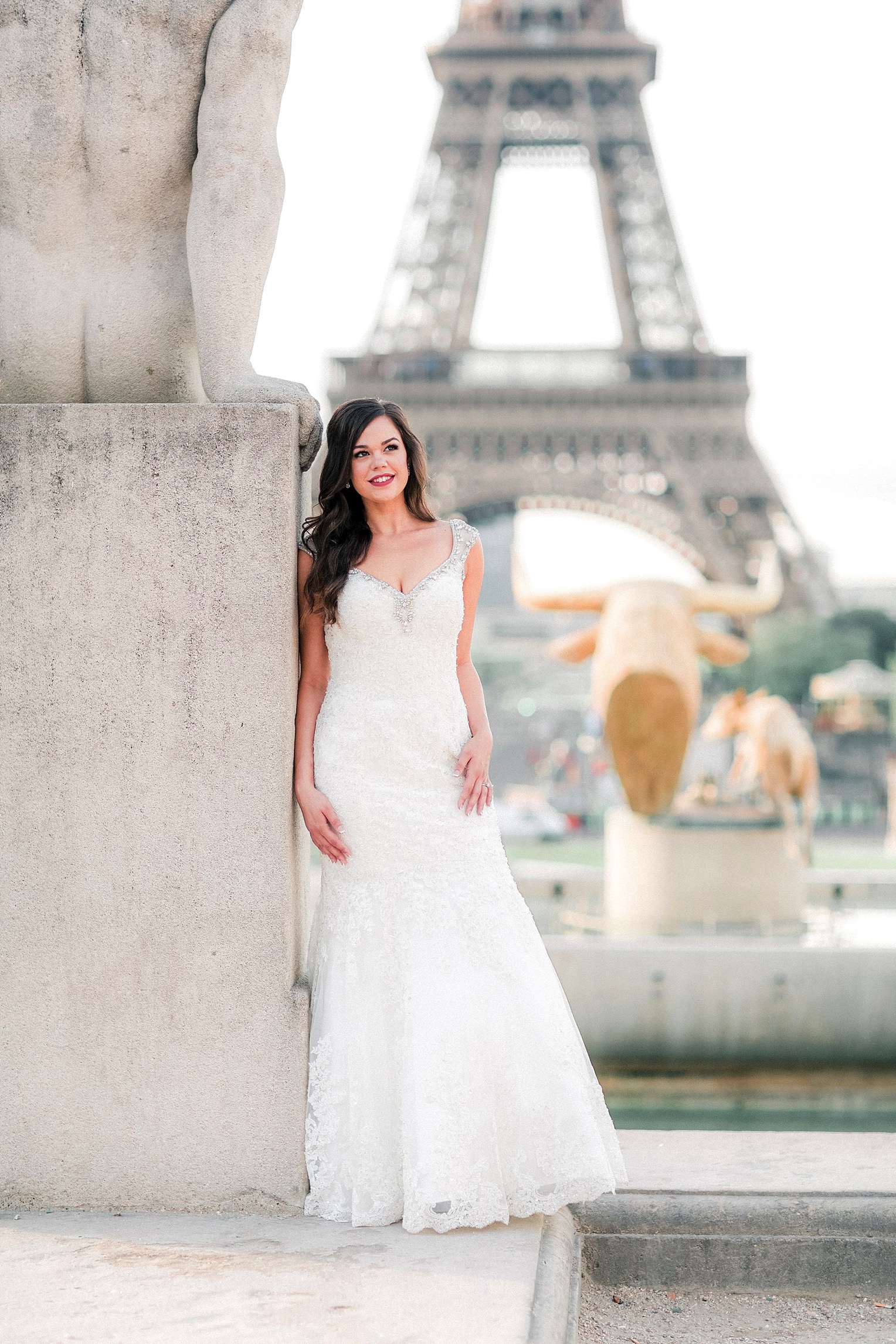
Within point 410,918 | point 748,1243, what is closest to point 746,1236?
point 748,1243

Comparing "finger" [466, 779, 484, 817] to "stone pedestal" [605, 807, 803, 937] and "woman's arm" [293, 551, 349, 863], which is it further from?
"stone pedestal" [605, 807, 803, 937]

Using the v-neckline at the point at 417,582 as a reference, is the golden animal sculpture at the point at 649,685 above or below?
above

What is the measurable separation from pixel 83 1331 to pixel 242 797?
42.9 inches

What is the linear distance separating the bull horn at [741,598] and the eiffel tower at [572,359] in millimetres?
20382

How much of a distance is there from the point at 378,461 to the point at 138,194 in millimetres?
832

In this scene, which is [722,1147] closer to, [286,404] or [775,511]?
[286,404]

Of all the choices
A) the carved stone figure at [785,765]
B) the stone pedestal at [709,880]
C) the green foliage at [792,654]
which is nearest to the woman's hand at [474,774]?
the stone pedestal at [709,880]

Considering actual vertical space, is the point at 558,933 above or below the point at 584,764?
below

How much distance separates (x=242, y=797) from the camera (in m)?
3.16

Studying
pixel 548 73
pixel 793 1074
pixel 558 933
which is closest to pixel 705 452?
pixel 548 73

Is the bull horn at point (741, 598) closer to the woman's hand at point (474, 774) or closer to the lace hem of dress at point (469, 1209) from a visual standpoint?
the woman's hand at point (474, 774)

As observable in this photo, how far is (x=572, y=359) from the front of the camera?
36.7 meters

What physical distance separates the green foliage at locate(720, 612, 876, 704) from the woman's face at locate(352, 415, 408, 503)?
35.9m

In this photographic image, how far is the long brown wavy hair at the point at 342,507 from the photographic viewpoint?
3240 mm
